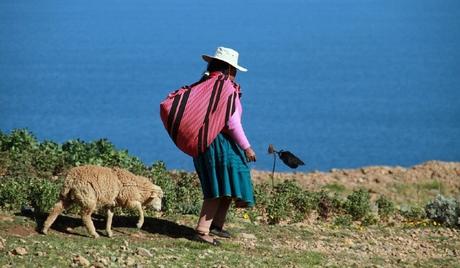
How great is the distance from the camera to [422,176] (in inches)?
728

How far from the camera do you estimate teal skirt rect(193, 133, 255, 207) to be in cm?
968

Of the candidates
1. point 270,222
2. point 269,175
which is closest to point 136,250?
point 270,222

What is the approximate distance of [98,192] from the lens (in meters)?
9.45

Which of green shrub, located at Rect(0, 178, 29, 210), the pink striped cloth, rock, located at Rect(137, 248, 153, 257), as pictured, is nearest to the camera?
rock, located at Rect(137, 248, 153, 257)

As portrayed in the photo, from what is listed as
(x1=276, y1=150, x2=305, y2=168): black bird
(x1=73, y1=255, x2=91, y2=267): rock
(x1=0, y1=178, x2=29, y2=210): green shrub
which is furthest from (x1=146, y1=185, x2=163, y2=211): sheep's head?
(x1=73, y1=255, x2=91, y2=267): rock

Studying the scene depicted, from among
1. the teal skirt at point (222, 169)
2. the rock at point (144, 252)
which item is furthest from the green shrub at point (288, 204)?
the rock at point (144, 252)

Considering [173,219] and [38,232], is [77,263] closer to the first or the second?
[38,232]

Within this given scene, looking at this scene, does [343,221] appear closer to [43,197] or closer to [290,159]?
[290,159]

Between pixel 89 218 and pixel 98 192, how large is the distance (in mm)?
239

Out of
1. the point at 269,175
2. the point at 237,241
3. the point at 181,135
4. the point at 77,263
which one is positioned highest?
the point at 269,175

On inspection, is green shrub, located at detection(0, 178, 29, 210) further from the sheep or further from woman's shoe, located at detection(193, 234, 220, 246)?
woman's shoe, located at detection(193, 234, 220, 246)

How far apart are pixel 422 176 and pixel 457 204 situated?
5.72 m

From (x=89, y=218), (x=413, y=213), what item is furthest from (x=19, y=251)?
(x=413, y=213)

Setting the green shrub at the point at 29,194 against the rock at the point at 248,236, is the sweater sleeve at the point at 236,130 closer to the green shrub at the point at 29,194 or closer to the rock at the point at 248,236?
the rock at the point at 248,236
